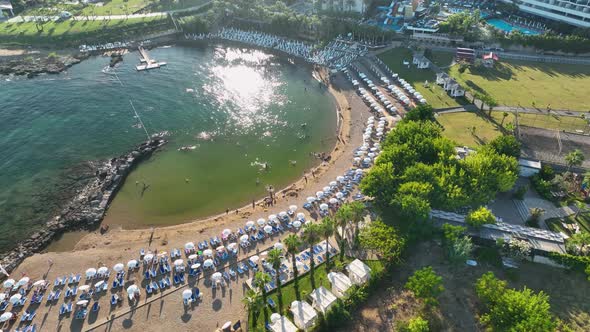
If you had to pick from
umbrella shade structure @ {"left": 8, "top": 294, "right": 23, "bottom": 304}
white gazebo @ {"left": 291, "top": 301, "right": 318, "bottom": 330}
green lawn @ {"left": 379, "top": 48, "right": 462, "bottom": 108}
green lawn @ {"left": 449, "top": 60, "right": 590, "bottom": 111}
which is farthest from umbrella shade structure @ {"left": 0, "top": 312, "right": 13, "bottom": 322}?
green lawn @ {"left": 449, "top": 60, "right": 590, "bottom": 111}

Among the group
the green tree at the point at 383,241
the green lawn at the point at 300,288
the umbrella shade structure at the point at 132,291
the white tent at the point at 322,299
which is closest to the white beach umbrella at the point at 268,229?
the green lawn at the point at 300,288

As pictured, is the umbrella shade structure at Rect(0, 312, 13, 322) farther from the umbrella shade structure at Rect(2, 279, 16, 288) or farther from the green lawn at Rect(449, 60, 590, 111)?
the green lawn at Rect(449, 60, 590, 111)

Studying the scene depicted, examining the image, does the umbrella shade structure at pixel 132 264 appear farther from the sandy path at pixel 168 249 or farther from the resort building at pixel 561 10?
the resort building at pixel 561 10

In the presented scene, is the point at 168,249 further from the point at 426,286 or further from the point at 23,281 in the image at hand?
the point at 426,286

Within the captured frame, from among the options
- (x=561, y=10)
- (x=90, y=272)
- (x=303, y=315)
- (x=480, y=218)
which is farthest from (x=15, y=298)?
(x=561, y=10)

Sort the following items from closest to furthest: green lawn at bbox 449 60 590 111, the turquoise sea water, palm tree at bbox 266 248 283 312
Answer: palm tree at bbox 266 248 283 312 < the turquoise sea water < green lawn at bbox 449 60 590 111
